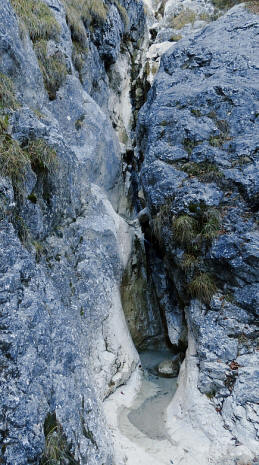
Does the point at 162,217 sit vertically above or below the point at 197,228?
above

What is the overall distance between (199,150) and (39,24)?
7299 millimetres

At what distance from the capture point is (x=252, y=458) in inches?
259

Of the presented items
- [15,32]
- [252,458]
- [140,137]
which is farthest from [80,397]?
[140,137]

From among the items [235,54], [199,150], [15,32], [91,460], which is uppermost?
[235,54]

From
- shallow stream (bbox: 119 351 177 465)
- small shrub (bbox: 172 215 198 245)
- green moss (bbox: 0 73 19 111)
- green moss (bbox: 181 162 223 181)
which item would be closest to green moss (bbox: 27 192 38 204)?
green moss (bbox: 0 73 19 111)

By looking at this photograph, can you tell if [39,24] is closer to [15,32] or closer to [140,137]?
[15,32]

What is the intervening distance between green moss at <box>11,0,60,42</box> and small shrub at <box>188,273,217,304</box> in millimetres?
10158

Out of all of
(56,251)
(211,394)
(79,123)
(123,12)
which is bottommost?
(211,394)

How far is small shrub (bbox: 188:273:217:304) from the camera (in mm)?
9657

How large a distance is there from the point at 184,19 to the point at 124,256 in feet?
59.0

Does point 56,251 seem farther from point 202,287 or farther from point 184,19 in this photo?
point 184,19

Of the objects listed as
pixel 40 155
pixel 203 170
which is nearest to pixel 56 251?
pixel 40 155

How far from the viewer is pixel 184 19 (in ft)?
68.1

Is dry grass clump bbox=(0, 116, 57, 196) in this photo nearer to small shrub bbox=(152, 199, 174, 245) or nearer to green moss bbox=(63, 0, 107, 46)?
small shrub bbox=(152, 199, 174, 245)
